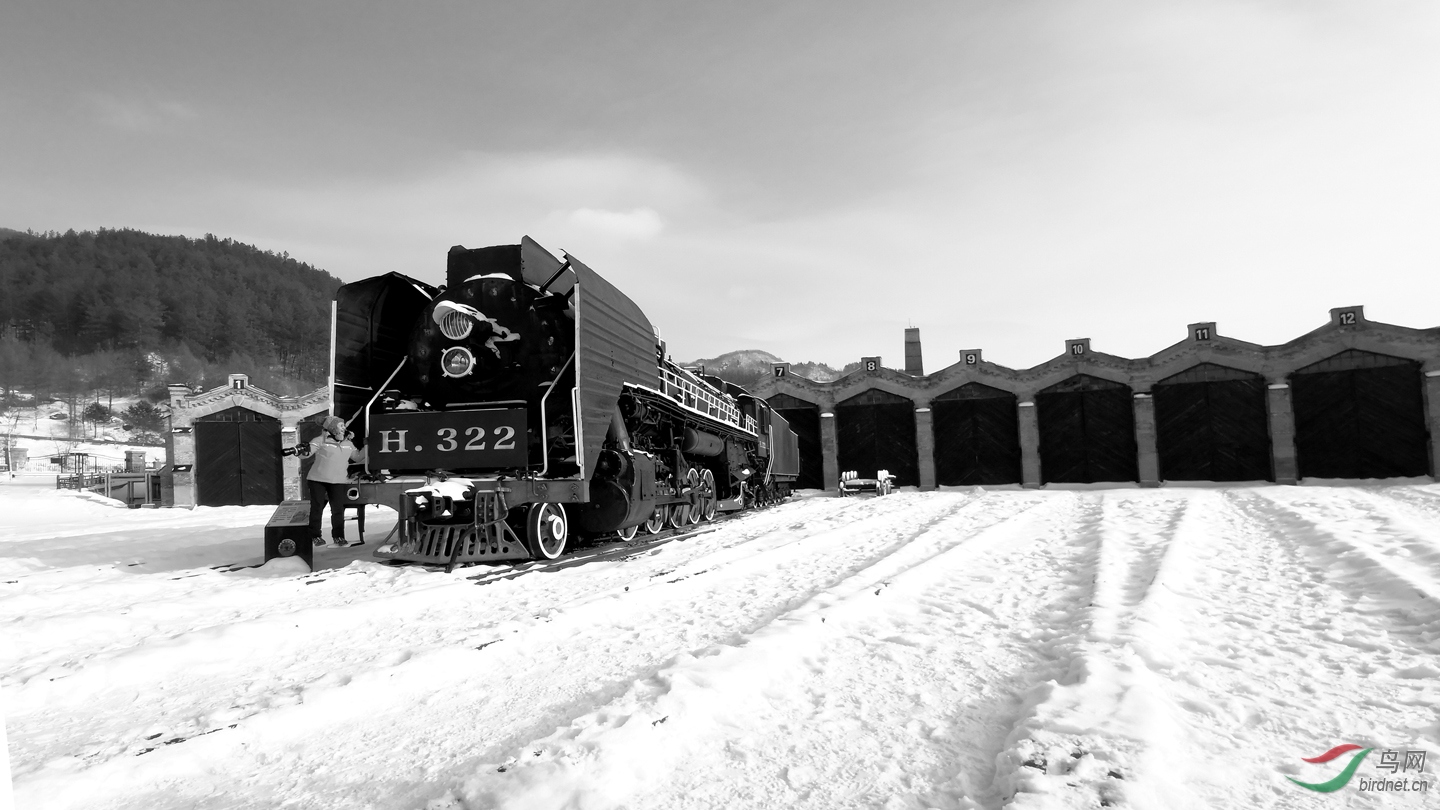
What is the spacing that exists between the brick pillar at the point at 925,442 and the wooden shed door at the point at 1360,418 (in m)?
10.9

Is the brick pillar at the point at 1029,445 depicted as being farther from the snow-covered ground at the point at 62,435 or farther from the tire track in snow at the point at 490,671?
the snow-covered ground at the point at 62,435

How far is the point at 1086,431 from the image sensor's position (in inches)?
989

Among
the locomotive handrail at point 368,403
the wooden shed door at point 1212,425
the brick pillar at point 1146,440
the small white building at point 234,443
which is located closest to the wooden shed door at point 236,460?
the small white building at point 234,443

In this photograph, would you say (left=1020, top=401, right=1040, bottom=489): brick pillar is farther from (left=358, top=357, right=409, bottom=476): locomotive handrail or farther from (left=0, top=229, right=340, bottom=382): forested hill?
(left=0, top=229, right=340, bottom=382): forested hill

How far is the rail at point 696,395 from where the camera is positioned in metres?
10.6

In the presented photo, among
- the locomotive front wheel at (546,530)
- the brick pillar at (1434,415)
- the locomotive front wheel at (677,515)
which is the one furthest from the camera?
the brick pillar at (1434,415)

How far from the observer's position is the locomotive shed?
22.0 m

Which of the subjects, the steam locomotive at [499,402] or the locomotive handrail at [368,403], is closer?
the steam locomotive at [499,402]

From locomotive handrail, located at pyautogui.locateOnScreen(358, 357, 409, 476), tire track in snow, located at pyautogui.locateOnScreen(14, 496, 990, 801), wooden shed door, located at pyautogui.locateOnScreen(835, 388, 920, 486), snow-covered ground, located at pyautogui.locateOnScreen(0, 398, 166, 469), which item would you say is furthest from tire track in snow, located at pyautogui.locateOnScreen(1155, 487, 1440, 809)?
snow-covered ground, located at pyautogui.locateOnScreen(0, 398, 166, 469)

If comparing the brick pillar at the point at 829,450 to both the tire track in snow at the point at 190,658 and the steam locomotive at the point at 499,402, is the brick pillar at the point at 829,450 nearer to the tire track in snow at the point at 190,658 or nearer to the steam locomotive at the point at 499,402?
the steam locomotive at the point at 499,402

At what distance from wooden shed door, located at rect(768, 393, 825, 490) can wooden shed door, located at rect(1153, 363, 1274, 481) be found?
37.3ft

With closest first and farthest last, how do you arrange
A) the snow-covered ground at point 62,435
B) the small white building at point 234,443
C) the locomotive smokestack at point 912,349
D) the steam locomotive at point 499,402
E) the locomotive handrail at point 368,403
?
the steam locomotive at point 499,402, the locomotive handrail at point 368,403, the small white building at point 234,443, the locomotive smokestack at point 912,349, the snow-covered ground at point 62,435

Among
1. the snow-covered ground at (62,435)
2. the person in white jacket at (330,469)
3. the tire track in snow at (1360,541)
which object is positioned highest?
the snow-covered ground at (62,435)

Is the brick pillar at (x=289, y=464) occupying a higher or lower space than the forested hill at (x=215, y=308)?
lower
